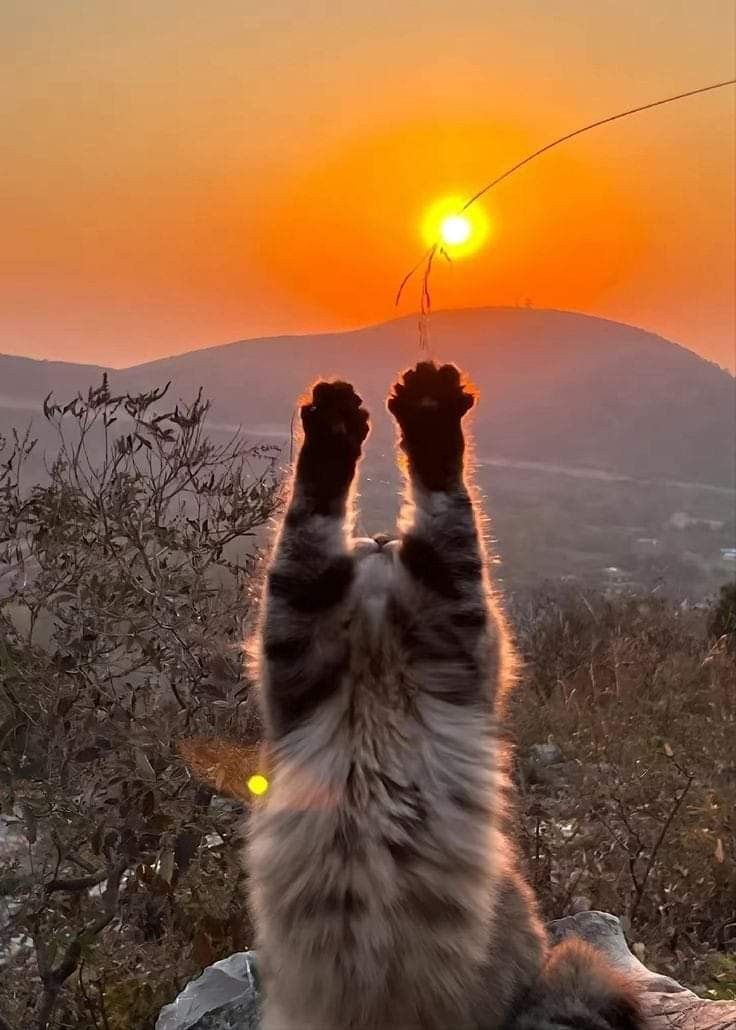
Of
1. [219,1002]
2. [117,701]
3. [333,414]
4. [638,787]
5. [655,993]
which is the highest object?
[333,414]

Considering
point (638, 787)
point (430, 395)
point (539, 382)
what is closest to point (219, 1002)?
point (430, 395)

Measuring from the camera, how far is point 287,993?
246 centimetres

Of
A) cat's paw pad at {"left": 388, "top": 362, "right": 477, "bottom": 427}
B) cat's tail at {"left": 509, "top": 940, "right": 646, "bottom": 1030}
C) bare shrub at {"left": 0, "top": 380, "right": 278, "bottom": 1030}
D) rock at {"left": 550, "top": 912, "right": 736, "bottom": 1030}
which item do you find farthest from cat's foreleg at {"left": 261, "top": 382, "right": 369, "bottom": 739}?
rock at {"left": 550, "top": 912, "right": 736, "bottom": 1030}

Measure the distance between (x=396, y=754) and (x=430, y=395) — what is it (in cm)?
102

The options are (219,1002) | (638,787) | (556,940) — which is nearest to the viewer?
(219,1002)

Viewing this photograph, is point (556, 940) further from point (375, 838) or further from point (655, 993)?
point (375, 838)

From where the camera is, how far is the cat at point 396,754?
233cm

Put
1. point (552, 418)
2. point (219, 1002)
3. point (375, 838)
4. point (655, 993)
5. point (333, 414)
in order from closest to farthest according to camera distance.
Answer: point (375, 838) < point (333, 414) < point (655, 993) < point (219, 1002) < point (552, 418)

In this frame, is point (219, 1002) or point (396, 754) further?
point (219, 1002)

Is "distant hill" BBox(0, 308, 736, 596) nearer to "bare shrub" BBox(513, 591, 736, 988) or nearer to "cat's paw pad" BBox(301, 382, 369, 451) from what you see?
"cat's paw pad" BBox(301, 382, 369, 451)

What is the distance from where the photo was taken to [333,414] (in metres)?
2.45

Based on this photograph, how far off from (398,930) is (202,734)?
5.90 feet

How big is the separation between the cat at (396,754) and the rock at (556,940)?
0.48 meters

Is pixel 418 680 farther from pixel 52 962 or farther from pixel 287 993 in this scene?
pixel 52 962
